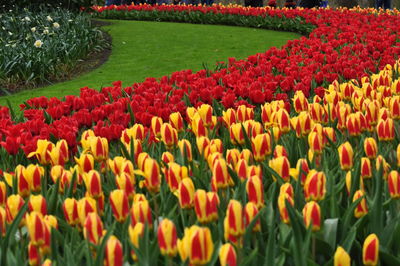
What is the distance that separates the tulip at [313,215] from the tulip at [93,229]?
650 millimetres

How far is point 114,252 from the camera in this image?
Result: 1.80 metres

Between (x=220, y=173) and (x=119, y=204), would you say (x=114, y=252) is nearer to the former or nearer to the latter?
(x=119, y=204)

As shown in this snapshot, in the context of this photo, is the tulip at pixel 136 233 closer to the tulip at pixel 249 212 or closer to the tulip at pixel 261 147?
the tulip at pixel 249 212

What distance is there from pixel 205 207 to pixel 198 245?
302mm

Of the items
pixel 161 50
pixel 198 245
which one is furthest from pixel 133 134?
pixel 161 50

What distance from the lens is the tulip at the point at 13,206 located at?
A: 221 centimetres

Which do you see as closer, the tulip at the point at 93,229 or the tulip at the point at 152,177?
the tulip at the point at 93,229

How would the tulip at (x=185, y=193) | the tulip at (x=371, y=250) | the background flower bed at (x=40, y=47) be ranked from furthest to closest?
the background flower bed at (x=40, y=47) → the tulip at (x=185, y=193) → the tulip at (x=371, y=250)

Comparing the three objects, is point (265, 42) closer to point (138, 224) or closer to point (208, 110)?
point (208, 110)

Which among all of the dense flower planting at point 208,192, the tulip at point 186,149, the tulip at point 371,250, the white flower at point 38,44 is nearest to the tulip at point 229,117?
the dense flower planting at point 208,192

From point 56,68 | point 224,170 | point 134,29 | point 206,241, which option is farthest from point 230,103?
point 134,29

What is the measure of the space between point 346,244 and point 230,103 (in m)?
2.51

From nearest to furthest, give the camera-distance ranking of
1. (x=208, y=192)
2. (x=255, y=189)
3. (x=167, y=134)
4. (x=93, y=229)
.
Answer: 1. (x=93, y=229)
2. (x=255, y=189)
3. (x=208, y=192)
4. (x=167, y=134)

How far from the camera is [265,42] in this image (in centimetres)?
1373
